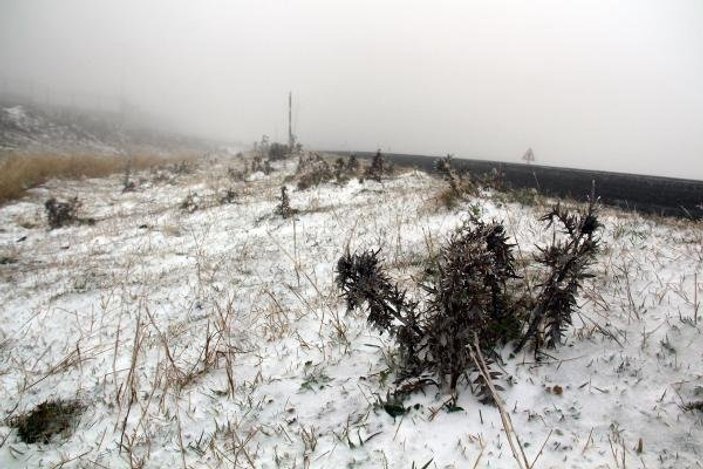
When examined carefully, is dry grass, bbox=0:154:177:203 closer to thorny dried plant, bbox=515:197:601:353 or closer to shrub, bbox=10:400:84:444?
shrub, bbox=10:400:84:444

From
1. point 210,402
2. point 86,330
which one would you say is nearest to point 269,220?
point 86,330

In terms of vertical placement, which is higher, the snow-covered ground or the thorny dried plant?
the thorny dried plant

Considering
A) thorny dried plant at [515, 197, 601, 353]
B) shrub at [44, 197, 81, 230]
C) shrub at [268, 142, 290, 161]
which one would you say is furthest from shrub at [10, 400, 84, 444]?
shrub at [268, 142, 290, 161]

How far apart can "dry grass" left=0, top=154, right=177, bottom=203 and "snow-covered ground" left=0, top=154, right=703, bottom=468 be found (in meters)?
10.8

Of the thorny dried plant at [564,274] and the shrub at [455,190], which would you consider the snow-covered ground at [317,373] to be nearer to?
the thorny dried plant at [564,274]

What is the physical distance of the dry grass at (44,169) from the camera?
541 inches

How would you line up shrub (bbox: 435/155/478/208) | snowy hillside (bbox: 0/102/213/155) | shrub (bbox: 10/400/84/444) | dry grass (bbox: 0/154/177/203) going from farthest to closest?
snowy hillside (bbox: 0/102/213/155), dry grass (bbox: 0/154/177/203), shrub (bbox: 435/155/478/208), shrub (bbox: 10/400/84/444)

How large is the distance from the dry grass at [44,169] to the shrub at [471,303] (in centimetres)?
1468

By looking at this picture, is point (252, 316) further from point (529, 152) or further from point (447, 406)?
point (529, 152)

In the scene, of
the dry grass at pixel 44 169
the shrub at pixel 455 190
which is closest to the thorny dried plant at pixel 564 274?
the shrub at pixel 455 190

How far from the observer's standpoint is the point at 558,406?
2158mm

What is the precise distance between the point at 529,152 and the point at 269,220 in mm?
7263

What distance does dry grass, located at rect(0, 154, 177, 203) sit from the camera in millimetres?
13738

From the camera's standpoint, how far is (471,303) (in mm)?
2148
